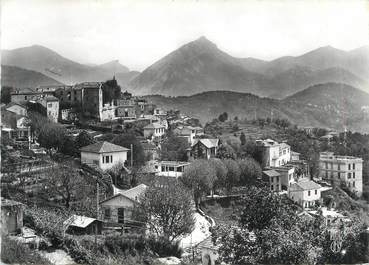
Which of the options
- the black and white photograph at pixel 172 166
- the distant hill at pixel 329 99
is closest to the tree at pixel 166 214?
the black and white photograph at pixel 172 166

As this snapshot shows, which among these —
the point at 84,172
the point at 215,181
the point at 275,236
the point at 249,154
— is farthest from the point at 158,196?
the point at 249,154

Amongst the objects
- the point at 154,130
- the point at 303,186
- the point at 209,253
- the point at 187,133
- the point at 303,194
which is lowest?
the point at 303,194

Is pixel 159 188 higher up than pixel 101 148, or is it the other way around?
pixel 101 148

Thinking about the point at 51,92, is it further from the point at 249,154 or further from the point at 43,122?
the point at 249,154

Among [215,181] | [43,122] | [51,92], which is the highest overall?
[51,92]

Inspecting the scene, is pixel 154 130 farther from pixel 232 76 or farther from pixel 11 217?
pixel 11 217

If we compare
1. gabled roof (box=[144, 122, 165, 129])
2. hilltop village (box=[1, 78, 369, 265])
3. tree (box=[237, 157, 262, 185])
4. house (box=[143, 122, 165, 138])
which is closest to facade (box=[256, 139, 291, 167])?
hilltop village (box=[1, 78, 369, 265])

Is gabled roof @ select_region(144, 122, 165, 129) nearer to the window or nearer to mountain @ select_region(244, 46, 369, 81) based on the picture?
mountain @ select_region(244, 46, 369, 81)

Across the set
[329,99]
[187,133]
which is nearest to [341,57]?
[187,133]
